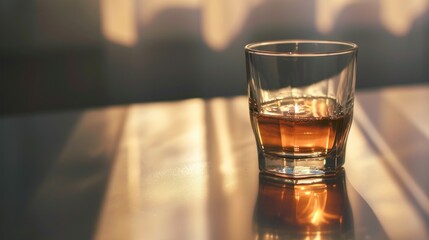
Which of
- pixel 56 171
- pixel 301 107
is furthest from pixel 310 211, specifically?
pixel 56 171

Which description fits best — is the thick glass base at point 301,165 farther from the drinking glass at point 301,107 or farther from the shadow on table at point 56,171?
the shadow on table at point 56,171

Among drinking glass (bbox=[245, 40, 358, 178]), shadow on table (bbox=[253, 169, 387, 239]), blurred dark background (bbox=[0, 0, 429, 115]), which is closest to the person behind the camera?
shadow on table (bbox=[253, 169, 387, 239])

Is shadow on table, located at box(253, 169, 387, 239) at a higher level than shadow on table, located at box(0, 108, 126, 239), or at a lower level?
higher

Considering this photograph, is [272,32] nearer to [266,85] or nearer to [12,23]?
[12,23]

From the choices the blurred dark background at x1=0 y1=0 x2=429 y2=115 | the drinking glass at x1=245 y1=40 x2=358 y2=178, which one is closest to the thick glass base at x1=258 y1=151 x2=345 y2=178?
the drinking glass at x1=245 y1=40 x2=358 y2=178

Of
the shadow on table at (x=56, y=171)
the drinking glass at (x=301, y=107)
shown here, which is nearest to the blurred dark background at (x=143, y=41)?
the shadow on table at (x=56, y=171)

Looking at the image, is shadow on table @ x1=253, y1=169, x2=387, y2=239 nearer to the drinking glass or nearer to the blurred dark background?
the drinking glass

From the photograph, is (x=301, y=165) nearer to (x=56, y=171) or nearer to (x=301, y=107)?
(x=301, y=107)
